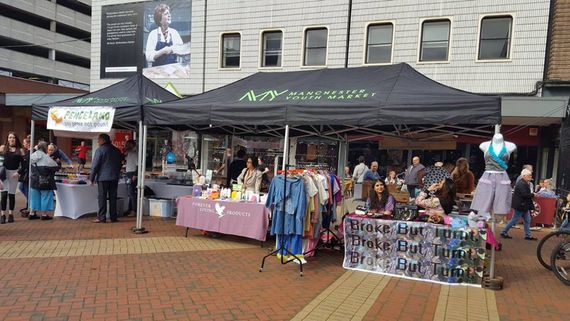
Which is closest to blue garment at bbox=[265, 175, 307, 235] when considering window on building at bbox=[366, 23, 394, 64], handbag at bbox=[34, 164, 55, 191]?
handbag at bbox=[34, 164, 55, 191]

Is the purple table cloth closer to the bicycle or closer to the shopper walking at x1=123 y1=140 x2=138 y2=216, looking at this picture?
the shopper walking at x1=123 y1=140 x2=138 y2=216

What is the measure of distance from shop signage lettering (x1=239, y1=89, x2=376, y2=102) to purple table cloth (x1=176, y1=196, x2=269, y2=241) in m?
1.78

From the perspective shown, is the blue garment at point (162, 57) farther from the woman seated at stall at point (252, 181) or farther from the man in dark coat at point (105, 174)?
the woman seated at stall at point (252, 181)

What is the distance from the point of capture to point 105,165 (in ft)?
27.9

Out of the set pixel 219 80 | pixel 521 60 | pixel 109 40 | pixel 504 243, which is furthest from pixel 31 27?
pixel 504 243

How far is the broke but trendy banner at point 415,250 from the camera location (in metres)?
5.32

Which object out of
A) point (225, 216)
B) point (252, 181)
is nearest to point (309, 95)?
point (252, 181)

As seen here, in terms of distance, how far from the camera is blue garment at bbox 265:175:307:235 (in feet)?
18.8

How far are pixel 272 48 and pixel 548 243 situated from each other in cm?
1284

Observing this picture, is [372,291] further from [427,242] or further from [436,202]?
[436,202]

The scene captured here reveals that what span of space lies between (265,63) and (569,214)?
38.0ft

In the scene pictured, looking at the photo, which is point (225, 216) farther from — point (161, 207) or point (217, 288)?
point (161, 207)

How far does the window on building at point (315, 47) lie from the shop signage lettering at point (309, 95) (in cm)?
921

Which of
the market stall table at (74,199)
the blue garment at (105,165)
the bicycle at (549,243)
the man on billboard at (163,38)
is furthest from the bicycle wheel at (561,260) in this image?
the man on billboard at (163,38)
